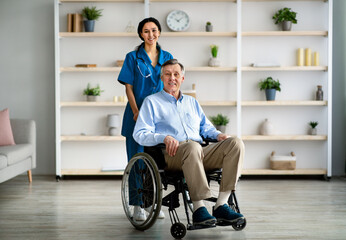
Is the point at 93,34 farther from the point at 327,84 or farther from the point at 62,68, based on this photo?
the point at 327,84

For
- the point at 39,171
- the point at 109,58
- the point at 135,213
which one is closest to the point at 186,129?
the point at 135,213

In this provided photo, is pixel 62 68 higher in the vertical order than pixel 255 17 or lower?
lower

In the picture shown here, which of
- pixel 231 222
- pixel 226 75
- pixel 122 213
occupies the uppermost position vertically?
pixel 226 75

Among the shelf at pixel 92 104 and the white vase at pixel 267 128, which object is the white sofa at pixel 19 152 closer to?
the shelf at pixel 92 104

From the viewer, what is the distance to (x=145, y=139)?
296 centimetres

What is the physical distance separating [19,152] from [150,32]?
7.06ft

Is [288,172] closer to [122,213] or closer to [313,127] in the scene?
[313,127]

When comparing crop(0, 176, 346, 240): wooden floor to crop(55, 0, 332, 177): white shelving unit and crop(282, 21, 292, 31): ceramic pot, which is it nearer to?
crop(55, 0, 332, 177): white shelving unit

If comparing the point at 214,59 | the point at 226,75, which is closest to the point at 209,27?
the point at 214,59

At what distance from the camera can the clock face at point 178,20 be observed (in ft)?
17.9

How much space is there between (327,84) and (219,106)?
4.15ft

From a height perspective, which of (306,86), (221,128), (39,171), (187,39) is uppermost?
(187,39)

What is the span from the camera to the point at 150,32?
11.0ft

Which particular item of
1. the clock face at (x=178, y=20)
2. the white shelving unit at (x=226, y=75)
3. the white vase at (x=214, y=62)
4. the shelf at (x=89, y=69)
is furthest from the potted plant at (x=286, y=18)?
the shelf at (x=89, y=69)
